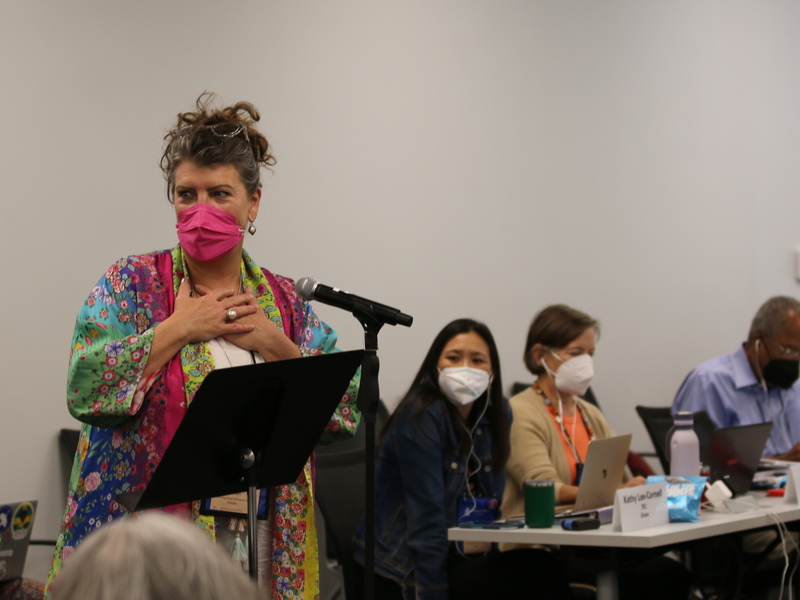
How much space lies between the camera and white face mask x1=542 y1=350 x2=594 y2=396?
11.0ft

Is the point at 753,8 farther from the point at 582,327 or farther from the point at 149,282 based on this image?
the point at 149,282

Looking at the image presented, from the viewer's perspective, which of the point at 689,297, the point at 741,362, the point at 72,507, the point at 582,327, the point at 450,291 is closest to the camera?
the point at 72,507

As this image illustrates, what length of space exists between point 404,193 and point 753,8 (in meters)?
3.17

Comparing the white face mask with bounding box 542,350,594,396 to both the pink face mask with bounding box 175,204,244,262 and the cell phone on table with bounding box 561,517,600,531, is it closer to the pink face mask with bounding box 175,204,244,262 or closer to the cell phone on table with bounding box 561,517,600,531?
the cell phone on table with bounding box 561,517,600,531

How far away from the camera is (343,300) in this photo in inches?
73.0

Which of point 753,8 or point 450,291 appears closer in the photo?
point 450,291

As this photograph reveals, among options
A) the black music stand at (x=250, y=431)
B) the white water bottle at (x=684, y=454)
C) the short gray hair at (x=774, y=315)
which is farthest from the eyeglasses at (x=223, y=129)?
the short gray hair at (x=774, y=315)

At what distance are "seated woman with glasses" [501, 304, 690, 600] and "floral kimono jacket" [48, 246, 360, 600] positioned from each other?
140 centimetres

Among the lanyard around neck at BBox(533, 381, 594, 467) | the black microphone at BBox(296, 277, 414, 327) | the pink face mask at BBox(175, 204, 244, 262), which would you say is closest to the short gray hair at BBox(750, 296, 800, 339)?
the lanyard around neck at BBox(533, 381, 594, 467)

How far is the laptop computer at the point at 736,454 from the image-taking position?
310 cm

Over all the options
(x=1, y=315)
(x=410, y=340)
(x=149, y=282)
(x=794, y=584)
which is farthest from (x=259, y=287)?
(x=794, y=584)

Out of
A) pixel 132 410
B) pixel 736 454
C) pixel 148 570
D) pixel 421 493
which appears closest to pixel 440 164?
pixel 736 454

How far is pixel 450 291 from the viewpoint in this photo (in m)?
4.49

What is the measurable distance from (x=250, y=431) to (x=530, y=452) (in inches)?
67.0
